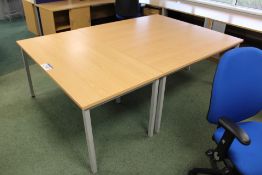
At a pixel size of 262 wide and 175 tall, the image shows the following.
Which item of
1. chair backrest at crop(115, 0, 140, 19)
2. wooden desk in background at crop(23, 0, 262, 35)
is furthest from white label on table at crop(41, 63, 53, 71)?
chair backrest at crop(115, 0, 140, 19)

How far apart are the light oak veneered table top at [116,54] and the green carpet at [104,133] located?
68 centimetres

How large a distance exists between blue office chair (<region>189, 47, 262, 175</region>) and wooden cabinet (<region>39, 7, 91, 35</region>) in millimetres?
2758

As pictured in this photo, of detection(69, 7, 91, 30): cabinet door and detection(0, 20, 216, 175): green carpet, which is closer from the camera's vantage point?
detection(0, 20, 216, 175): green carpet

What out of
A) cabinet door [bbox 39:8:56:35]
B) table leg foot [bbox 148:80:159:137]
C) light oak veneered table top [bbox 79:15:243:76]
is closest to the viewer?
table leg foot [bbox 148:80:159:137]

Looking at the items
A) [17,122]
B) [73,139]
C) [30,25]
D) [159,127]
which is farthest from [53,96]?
[30,25]

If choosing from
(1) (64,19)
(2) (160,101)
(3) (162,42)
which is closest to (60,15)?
(1) (64,19)

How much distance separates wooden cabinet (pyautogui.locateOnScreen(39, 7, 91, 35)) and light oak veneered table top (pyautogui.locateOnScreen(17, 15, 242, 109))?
126 centimetres

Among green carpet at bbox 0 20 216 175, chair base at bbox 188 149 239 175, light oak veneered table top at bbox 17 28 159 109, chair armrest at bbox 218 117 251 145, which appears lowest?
green carpet at bbox 0 20 216 175

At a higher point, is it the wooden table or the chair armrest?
the wooden table

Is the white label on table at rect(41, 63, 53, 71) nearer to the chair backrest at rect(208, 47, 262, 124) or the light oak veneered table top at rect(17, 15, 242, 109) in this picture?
the light oak veneered table top at rect(17, 15, 242, 109)

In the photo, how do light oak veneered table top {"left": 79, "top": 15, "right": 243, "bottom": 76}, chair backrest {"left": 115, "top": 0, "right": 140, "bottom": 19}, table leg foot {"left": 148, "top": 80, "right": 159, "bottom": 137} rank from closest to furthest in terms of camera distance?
table leg foot {"left": 148, "top": 80, "right": 159, "bottom": 137} → light oak veneered table top {"left": 79, "top": 15, "right": 243, "bottom": 76} → chair backrest {"left": 115, "top": 0, "right": 140, "bottom": 19}

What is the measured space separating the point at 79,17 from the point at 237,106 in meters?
2.91

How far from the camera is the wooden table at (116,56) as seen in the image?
139 centimetres

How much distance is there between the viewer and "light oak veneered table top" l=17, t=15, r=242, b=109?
141cm
